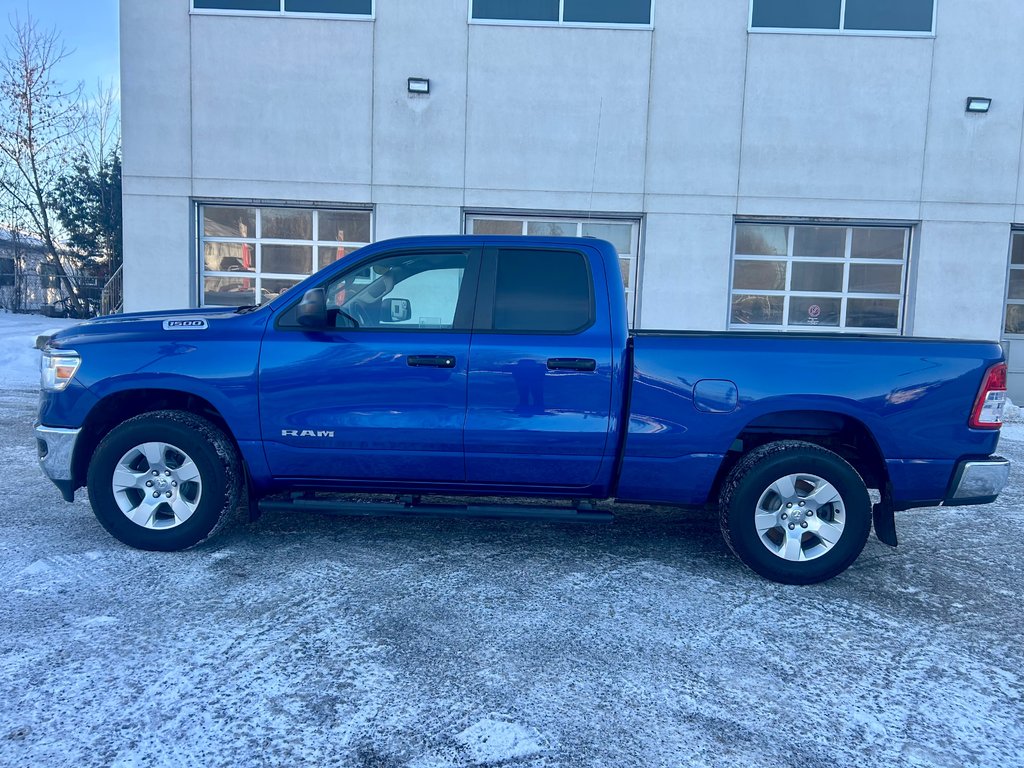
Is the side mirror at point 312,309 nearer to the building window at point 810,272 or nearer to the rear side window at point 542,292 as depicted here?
the rear side window at point 542,292

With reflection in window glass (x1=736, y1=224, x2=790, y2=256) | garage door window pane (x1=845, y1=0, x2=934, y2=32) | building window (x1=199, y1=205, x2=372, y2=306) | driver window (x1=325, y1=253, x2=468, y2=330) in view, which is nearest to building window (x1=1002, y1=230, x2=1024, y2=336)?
garage door window pane (x1=845, y1=0, x2=934, y2=32)

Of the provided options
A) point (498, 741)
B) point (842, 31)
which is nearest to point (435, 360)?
point (498, 741)

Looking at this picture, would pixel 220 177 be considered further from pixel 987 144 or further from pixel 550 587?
pixel 987 144

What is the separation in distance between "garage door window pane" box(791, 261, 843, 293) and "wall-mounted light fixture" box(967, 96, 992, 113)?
310 cm

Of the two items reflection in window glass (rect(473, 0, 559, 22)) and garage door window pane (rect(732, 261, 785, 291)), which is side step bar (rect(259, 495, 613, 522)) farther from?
reflection in window glass (rect(473, 0, 559, 22))

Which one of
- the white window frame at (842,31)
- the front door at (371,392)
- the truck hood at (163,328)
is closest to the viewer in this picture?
the front door at (371,392)

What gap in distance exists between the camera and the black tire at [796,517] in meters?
3.95

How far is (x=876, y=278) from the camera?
37.8 feet

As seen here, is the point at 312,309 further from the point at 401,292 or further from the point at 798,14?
the point at 798,14

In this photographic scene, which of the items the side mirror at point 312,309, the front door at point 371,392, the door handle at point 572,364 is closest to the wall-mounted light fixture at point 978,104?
the door handle at point 572,364

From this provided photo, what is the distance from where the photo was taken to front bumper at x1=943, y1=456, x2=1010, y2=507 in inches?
155

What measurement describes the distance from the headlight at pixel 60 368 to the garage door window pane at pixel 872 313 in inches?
438

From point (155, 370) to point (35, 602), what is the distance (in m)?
1.38

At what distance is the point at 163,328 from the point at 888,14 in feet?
39.0
